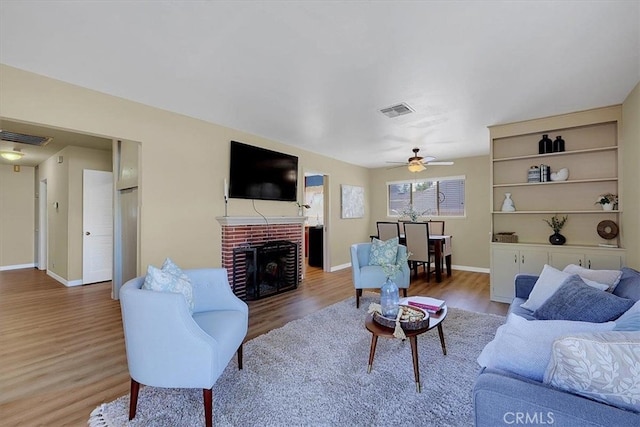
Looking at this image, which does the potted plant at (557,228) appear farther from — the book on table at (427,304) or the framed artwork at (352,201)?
the framed artwork at (352,201)

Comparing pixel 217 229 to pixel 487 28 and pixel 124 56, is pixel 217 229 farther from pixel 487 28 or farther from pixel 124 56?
pixel 487 28

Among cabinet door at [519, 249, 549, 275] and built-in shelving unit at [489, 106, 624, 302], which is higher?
built-in shelving unit at [489, 106, 624, 302]

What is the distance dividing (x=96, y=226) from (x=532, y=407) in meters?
6.12

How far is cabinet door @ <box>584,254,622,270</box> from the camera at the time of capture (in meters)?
3.25

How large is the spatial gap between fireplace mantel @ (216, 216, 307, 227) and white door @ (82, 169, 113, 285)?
2.63 m

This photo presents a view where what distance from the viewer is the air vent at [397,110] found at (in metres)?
3.24

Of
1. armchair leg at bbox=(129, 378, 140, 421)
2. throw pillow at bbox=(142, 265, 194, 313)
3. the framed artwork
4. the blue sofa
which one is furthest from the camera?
the framed artwork

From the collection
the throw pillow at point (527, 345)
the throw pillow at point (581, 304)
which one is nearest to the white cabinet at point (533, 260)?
the throw pillow at point (581, 304)

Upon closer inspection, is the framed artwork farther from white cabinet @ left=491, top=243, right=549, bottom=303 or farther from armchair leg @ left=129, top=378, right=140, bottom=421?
armchair leg @ left=129, top=378, right=140, bottom=421

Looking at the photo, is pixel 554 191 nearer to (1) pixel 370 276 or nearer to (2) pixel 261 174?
(1) pixel 370 276

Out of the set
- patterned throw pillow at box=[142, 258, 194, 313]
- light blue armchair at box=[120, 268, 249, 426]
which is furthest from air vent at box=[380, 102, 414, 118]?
light blue armchair at box=[120, 268, 249, 426]

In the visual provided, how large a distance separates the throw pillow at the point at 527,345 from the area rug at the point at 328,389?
2.53ft

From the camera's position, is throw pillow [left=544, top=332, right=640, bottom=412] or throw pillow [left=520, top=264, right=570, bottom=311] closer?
throw pillow [left=544, top=332, right=640, bottom=412]

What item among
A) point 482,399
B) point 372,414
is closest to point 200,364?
point 372,414
